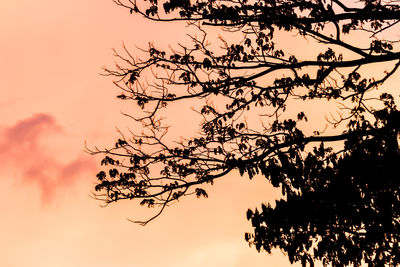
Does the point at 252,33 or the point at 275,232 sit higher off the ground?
the point at 252,33

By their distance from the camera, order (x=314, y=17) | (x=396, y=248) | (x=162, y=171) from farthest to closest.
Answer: (x=162, y=171)
(x=314, y=17)
(x=396, y=248)

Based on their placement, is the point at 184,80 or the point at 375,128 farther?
the point at 184,80

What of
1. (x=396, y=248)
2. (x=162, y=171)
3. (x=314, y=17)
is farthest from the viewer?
(x=162, y=171)

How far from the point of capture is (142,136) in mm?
15070

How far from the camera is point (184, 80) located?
13.9m

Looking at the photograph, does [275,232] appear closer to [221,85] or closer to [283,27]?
[221,85]

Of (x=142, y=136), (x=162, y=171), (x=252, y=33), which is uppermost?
(x=252, y=33)

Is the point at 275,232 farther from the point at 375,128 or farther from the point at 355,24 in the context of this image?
the point at 355,24

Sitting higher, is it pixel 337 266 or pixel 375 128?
pixel 375 128

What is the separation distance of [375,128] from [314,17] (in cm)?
293

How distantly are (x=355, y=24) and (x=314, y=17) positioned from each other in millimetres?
1307

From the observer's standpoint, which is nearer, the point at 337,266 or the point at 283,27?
the point at 337,266

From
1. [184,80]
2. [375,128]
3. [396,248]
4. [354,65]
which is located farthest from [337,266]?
[184,80]

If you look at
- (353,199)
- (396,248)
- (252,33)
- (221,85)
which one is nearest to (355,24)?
(252,33)
